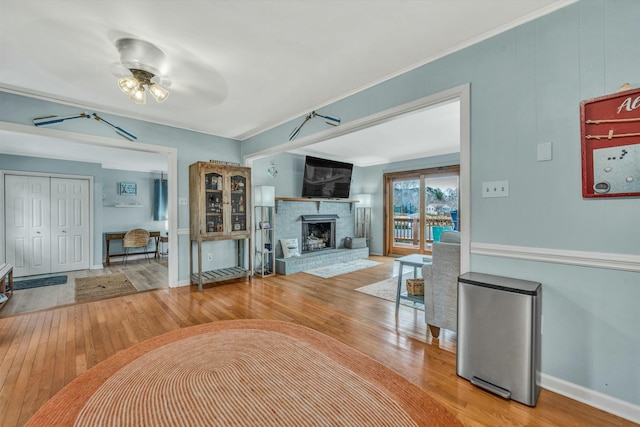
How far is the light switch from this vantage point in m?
1.76

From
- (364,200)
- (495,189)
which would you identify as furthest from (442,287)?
(364,200)

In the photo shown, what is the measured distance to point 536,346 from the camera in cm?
164

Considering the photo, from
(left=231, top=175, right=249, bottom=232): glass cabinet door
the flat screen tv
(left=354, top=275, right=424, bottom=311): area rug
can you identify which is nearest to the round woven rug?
(left=354, top=275, right=424, bottom=311): area rug

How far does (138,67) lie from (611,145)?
338 centimetres

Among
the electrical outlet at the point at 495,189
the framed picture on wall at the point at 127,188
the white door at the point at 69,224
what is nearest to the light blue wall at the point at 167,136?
the white door at the point at 69,224

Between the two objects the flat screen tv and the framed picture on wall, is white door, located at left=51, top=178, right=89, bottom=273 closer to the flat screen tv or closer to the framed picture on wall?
the framed picture on wall

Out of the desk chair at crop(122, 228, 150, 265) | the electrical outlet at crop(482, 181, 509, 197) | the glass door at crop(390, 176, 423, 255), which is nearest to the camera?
the electrical outlet at crop(482, 181, 509, 197)

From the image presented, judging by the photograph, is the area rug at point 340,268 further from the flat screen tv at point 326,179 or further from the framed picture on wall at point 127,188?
the framed picture on wall at point 127,188

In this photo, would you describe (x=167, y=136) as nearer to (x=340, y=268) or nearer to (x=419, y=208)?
(x=340, y=268)

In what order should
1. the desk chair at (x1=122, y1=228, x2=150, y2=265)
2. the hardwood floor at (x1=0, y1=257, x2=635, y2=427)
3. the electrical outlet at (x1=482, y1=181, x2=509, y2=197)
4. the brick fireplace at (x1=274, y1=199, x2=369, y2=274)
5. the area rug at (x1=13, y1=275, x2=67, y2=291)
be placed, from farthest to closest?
the desk chair at (x1=122, y1=228, x2=150, y2=265), the brick fireplace at (x1=274, y1=199, x2=369, y2=274), the area rug at (x1=13, y1=275, x2=67, y2=291), the electrical outlet at (x1=482, y1=181, x2=509, y2=197), the hardwood floor at (x1=0, y1=257, x2=635, y2=427)

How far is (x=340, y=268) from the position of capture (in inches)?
217

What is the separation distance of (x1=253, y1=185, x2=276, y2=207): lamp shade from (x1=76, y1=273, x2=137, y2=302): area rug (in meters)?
2.31

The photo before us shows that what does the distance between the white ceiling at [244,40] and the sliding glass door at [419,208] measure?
13.9 ft

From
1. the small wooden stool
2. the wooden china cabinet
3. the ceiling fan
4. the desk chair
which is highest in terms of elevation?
the ceiling fan
